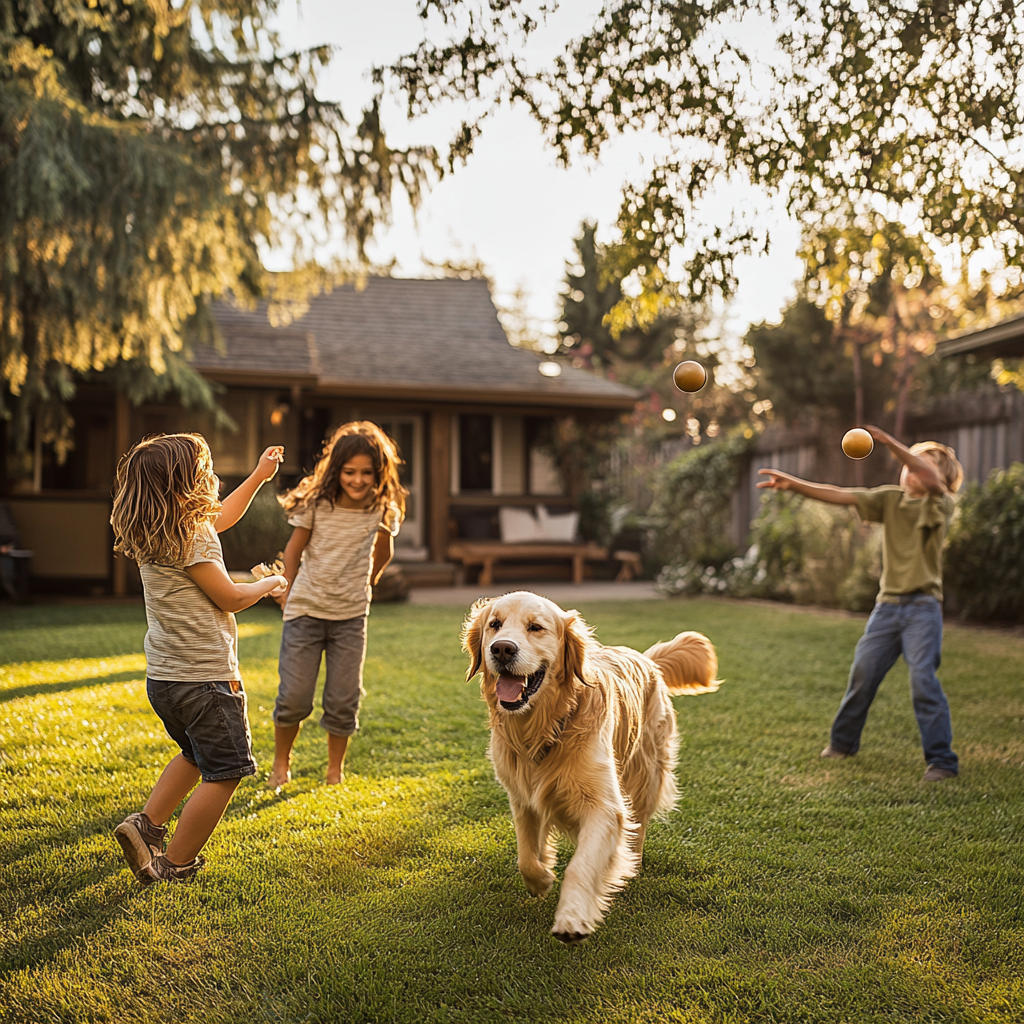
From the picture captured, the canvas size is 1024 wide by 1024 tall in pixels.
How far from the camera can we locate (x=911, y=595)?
16.4 feet

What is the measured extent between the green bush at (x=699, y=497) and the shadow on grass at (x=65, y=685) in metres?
9.49

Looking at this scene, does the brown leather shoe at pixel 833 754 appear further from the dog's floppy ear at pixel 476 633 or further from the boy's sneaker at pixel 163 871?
the boy's sneaker at pixel 163 871

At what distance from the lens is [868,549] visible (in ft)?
36.3

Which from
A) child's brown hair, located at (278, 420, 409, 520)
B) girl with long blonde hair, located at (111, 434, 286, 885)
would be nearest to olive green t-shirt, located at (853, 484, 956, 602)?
child's brown hair, located at (278, 420, 409, 520)

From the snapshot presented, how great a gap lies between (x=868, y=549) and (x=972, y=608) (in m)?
1.33

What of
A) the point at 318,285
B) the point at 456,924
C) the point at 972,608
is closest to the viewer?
the point at 456,924

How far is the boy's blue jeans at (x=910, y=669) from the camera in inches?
190

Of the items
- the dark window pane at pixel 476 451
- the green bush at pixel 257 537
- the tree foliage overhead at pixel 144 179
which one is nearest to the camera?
the tree foliage overhead at pixel 144 179

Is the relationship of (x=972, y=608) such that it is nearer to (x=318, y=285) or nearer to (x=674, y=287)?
(x=674, y=287)

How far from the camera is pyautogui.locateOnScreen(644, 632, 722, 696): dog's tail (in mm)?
4137

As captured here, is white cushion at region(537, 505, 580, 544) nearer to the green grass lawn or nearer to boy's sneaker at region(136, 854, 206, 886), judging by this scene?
the green grass lawn

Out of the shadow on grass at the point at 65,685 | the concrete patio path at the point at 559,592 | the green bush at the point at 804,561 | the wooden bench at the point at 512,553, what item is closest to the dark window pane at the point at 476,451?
the wooden bench at the point at 512,553

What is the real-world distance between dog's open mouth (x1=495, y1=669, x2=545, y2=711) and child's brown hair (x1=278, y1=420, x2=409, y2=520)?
187 cm

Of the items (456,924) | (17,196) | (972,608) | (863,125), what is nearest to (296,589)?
(456,924)
